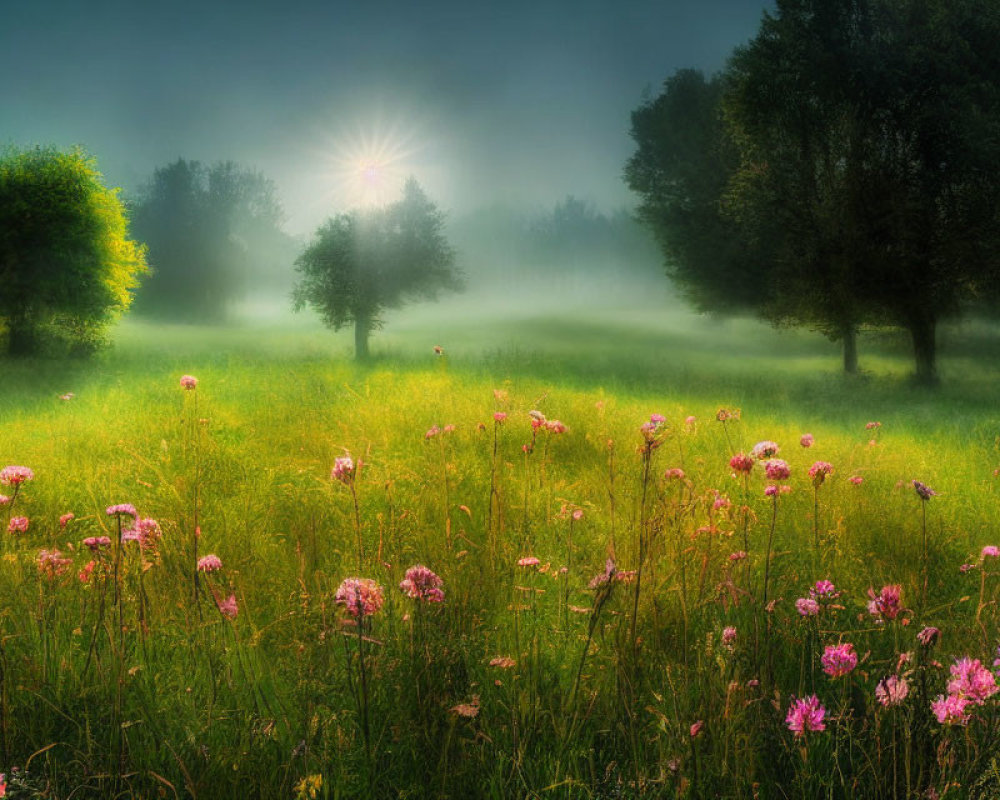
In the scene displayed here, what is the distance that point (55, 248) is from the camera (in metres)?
19.1

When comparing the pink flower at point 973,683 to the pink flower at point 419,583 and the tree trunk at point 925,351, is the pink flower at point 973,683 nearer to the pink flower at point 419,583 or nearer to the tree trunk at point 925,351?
the pink flower at point 419,583

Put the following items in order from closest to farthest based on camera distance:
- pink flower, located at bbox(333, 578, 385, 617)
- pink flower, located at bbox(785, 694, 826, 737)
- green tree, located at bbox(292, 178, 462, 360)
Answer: pink flower, located at bbox(785, 694, 826, 737)
pink flower, located at bbox(333, 578, 385, 617)
green tree, located at bbox(292, 178, 462, 360)

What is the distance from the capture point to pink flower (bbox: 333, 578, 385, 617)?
1.87 metres

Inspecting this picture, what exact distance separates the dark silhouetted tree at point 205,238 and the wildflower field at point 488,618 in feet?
193

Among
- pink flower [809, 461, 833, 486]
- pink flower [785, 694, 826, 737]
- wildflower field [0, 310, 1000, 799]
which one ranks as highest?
pink flower [809, 461, 833, 486]

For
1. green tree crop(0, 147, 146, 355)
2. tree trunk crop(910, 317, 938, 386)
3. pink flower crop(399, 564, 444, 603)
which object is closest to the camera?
pink flower crop(399, 564, 444, 603)

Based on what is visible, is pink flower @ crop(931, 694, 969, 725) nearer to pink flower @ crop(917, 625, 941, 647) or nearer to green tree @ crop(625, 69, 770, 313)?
pink flower @ crop(917, 625, 941, 647)

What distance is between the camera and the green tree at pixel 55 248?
1891 cm

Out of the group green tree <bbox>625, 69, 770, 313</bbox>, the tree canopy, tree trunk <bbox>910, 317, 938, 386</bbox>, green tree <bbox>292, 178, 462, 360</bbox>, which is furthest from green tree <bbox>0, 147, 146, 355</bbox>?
tree trunk <bbox>910, 317, 938, 386</bbox>

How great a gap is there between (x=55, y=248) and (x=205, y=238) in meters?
47.7

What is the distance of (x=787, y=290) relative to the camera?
62.3ft

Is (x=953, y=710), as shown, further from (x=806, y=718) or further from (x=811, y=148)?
(x=811, y=148)

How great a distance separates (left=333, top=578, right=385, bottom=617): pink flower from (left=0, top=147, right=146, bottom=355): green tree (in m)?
21.5

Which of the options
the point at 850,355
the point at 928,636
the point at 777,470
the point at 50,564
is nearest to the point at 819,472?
the point at 777,470
